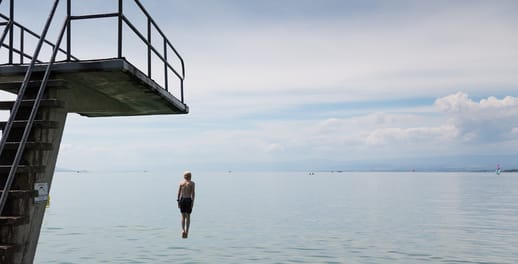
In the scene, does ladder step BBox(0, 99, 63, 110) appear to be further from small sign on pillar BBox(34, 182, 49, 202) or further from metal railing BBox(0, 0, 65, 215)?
small sign on pillar BBox(34, 182, 49, 202)

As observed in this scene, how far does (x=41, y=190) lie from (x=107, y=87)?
2.96 metres

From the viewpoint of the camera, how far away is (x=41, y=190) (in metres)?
9.07

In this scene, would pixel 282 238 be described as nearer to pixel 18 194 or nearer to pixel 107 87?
pixel 107 87

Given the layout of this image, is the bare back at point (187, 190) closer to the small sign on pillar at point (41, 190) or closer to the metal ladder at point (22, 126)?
the small sign on pillar at point (41, 190)

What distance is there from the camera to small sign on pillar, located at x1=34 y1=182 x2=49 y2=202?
8945mm

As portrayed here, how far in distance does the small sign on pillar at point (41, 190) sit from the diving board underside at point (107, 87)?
1.67 m

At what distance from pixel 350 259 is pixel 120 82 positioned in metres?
14.2

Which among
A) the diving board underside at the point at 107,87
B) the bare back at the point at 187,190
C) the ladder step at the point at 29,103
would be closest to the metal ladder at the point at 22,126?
the ladder step at the point at 29,103

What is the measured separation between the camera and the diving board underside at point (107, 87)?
944cm

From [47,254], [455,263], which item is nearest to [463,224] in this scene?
[455,263]

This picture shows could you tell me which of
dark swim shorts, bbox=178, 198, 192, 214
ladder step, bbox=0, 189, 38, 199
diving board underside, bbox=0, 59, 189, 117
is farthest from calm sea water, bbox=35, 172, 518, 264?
ladder step, bbox=0, 189, 38, 199

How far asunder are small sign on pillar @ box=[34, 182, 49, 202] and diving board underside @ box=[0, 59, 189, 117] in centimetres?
167

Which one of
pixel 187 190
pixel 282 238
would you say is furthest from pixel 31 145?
pixel 282 238

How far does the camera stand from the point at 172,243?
25.4 metres
